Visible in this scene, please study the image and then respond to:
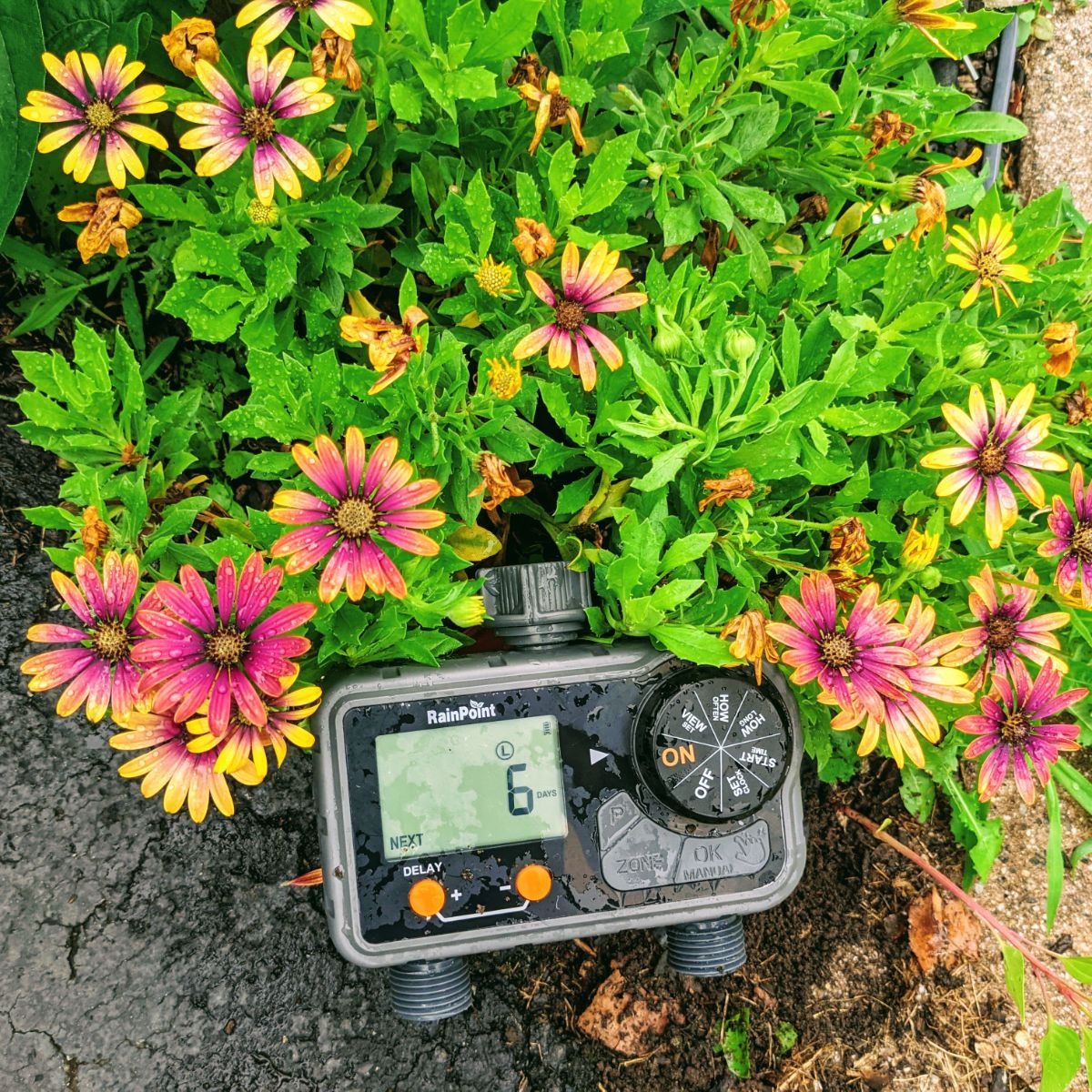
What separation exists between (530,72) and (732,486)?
0.49m

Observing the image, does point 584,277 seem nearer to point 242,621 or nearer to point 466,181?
point 466,181

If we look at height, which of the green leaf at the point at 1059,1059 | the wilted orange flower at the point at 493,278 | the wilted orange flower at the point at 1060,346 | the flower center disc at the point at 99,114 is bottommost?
the green leaf at the point at 1059,1059

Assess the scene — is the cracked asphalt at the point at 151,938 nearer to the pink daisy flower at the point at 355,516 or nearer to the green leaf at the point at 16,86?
the green leaf at the point at 16,86

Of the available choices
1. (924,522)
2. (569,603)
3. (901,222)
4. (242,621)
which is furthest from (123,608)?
(901,222)

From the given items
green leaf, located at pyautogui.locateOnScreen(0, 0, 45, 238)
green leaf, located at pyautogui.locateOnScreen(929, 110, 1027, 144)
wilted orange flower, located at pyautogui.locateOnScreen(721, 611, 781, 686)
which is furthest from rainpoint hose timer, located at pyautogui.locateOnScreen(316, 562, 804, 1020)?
green leaf, located at pyautogui.locateOnScreen(929, 110, 1027, 144)

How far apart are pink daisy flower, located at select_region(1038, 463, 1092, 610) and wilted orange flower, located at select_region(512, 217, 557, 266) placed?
57 centimetres

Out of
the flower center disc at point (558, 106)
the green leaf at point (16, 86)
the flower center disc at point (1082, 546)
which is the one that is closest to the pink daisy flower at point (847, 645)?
the flower center disc at point (1082, 546)

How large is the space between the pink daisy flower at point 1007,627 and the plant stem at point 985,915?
39 cm

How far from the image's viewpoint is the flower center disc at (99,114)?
0.95 meters

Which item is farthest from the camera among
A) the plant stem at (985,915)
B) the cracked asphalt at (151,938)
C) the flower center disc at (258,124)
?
the cracked asphalt at (151,938)

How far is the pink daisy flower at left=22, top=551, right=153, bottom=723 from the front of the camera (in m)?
0.86

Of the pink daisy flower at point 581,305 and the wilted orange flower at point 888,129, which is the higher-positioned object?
the wilted orange flower at point 888,129

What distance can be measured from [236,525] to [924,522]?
765 millimetres

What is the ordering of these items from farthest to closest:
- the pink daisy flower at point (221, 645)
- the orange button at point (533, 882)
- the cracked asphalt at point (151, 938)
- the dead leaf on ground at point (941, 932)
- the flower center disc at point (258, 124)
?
1. the dead leaf on ground at point (941, 932)
2. the cracked asphalt at point (151, 938)
3. the orange button at point (533, 882)
4. the flower center disc at point (258, 124)
5. the pink daisy flower at point (221, 645)
